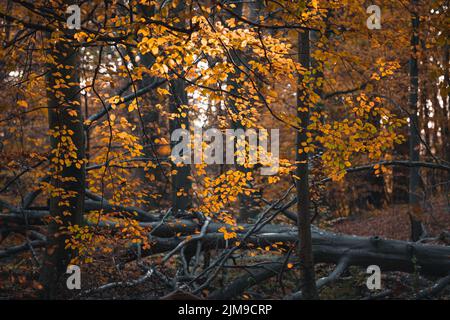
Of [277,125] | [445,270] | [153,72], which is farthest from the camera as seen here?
[277,125]

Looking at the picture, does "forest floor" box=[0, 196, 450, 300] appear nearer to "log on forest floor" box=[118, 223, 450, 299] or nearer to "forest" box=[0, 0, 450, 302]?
"forest" box=[0, 0, 450, 302]

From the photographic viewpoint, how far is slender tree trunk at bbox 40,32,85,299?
7.21 metres

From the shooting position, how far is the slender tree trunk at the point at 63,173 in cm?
721

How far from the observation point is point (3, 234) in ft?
28.1

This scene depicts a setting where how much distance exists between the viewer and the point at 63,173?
748cm

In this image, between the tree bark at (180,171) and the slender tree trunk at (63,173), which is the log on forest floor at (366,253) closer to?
the slender tree trunk at (63,173)

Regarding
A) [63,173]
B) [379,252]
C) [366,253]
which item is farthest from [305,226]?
[63,173]

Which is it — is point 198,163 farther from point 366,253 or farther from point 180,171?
point 366,253

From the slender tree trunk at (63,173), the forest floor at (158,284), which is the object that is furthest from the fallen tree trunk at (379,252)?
the slender tree trunk at (63,173)

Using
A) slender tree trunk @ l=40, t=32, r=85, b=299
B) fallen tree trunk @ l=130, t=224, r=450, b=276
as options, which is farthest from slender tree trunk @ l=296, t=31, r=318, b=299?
slender tree trunk @ l=40, t=32, r=85, b=299
